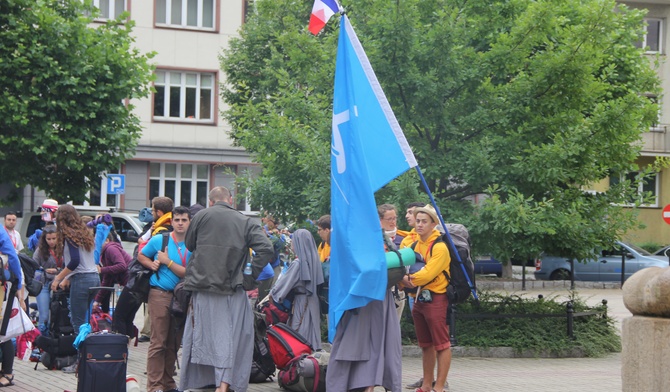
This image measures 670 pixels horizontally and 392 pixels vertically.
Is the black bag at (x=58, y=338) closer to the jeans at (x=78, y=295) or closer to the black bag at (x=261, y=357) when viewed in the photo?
the jeans at (x=78, y=295)

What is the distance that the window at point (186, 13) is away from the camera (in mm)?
39000

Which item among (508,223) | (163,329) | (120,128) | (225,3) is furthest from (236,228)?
(225,3)

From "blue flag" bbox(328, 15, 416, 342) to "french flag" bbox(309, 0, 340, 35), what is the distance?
0.32m

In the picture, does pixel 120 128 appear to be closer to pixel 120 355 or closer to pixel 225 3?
pixel 225 3

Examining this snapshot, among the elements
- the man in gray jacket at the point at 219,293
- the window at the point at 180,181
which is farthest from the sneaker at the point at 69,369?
the window at the point at 180,181

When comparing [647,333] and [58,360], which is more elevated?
[647,333]

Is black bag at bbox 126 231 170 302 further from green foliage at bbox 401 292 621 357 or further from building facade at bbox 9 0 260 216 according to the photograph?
building facade at bbox 9 0 260 216

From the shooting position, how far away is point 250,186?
15.4m

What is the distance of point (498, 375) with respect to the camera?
40.5 feet

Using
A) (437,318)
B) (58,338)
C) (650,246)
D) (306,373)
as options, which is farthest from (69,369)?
(650,246)

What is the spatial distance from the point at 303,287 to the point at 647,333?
23.0ft

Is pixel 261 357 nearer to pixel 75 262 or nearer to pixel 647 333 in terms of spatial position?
pixel 75 262

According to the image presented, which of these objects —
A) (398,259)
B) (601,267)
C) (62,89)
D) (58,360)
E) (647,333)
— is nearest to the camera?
(647,333)

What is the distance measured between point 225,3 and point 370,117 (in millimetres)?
31395
